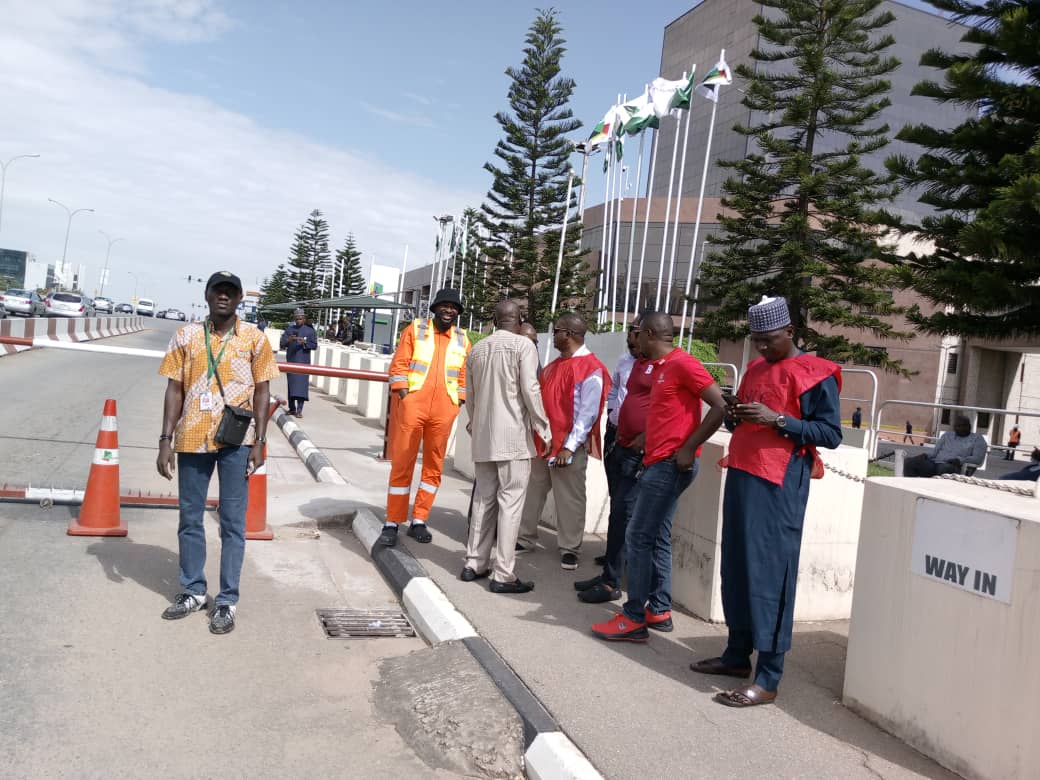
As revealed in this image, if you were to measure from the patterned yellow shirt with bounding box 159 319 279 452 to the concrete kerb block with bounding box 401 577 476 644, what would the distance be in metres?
1.29

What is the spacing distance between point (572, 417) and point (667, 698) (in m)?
2.48

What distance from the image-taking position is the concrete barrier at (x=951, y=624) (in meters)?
3.08

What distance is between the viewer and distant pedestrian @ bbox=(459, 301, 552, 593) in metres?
5.38

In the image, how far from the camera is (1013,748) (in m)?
3.06

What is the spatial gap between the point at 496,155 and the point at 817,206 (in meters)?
13.5

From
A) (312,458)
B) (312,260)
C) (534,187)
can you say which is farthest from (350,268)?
(312,458)

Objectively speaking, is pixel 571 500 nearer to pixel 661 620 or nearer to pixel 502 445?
pixel 502 445

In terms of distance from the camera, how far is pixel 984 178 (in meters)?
16.3

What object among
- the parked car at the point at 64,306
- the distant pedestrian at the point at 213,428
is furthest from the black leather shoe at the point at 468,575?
the parked car at the point at 64,306

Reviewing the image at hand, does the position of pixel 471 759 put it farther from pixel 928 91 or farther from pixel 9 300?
pixel 9 300

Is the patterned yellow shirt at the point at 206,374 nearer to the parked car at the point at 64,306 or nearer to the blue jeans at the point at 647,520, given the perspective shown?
the blue jeans at the point at 647,520

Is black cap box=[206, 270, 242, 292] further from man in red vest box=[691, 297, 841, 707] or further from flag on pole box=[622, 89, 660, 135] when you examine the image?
flag on pole box=[622, 89, 660, 135]

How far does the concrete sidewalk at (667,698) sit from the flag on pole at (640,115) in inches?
723

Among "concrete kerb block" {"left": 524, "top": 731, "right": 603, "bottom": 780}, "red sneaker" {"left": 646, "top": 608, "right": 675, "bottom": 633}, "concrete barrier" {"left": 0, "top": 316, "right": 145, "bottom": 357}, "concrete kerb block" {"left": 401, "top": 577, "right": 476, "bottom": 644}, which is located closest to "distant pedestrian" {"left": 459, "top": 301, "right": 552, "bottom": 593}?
"concrete kerb block" {"left": 401, "top": 577, "right": 476, "bottom": 644}
